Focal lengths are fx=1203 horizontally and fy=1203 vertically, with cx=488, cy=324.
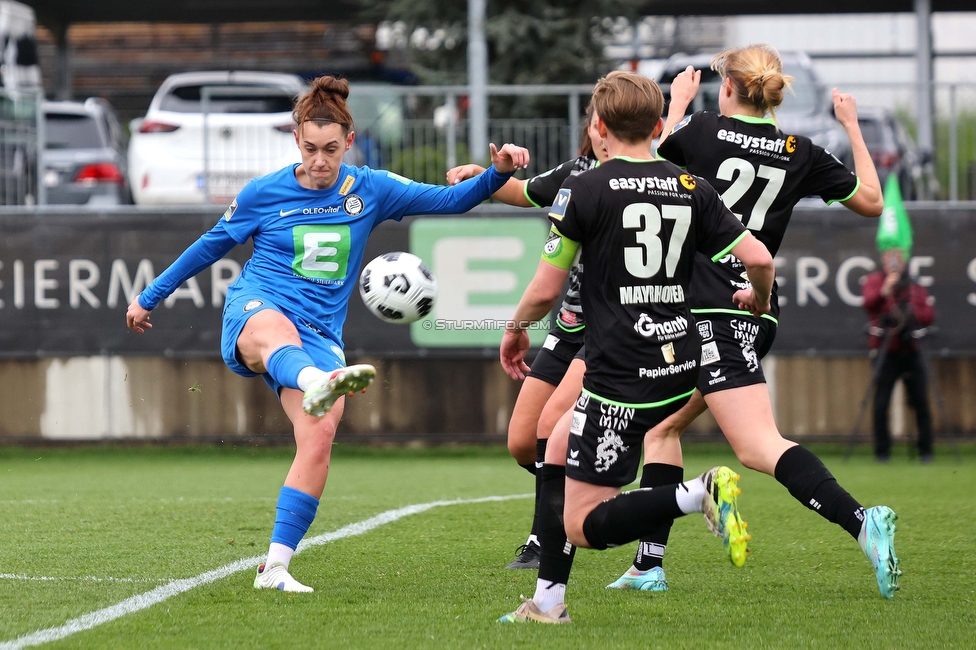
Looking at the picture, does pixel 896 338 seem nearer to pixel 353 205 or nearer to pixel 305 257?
pixel 353 205

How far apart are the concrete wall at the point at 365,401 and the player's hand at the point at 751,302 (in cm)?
818

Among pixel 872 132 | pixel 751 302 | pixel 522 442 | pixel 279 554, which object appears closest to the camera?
pixel 751 302

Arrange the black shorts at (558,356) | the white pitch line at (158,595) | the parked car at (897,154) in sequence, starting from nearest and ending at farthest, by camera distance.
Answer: the white pitch line at (158,595) → the black shorts at (558,356) → the parked car at (897,154)

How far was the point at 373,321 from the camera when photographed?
1235cm

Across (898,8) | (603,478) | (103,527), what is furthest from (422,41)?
(603,478)

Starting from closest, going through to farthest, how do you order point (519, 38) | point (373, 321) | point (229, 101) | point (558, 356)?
point (558, 356), point (373, 321), point (229, 101), point (519, 38)

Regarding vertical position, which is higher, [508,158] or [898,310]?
[508,158]

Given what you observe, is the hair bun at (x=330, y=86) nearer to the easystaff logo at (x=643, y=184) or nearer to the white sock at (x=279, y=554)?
the easystaff logo at (x=643, y=184)

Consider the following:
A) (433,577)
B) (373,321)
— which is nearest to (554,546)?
(433,577)

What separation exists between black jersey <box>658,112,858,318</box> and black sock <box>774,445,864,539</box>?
65 cm

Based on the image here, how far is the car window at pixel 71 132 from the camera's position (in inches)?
597

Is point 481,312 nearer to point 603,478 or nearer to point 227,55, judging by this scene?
point 603,478

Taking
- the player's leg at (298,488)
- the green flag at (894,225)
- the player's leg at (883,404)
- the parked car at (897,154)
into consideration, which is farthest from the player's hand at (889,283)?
the player's leg at (298,488)

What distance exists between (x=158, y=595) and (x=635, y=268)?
2.30m
